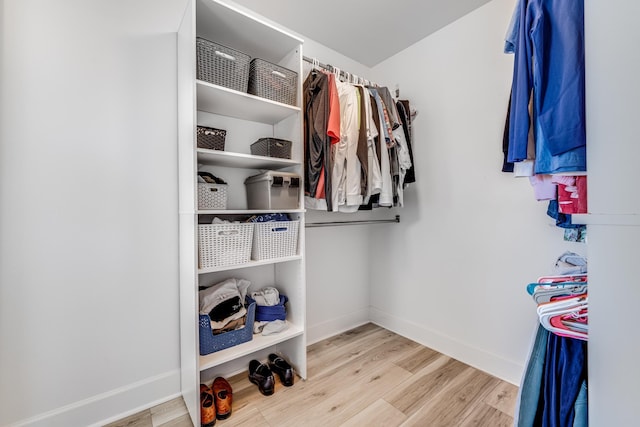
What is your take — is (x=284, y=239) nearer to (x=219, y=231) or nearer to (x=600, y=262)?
(x=219, y=231)

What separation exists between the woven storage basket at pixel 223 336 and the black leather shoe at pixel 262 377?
22 cm

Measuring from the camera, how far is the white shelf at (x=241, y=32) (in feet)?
4.48

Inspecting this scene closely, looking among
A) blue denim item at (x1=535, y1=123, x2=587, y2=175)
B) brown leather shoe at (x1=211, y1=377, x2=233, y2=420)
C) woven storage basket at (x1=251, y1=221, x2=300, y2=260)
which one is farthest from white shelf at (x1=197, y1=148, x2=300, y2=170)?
brown leather shoe at (x1=211, y1=377, x2=233, y2=420)

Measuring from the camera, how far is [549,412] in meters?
0.71

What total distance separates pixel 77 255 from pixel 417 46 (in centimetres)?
253

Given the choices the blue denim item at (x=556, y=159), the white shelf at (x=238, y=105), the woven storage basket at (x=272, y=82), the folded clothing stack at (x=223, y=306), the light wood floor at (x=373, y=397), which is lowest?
the light wood floor at (x=373, y=397)

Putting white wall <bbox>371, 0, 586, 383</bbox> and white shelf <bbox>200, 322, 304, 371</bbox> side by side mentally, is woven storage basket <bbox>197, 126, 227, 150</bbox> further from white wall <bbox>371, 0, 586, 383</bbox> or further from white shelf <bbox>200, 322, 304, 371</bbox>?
white wall <bbox>371, 0, 586, 383</bbox>

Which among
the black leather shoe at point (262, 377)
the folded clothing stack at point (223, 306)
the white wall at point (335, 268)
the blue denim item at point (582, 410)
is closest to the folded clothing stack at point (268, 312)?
the folded clothing stack at point (223, 306)

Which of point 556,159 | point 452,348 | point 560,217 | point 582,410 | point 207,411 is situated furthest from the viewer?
point 452,348

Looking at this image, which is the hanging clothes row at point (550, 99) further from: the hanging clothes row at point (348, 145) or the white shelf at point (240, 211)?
the white shelf at point (240, 211)

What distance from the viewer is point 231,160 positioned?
1.51 metres

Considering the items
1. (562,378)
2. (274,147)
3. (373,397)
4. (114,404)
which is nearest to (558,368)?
(562,378)

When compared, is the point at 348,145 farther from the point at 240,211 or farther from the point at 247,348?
the point at 247,348

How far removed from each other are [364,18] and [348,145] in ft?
3.01
